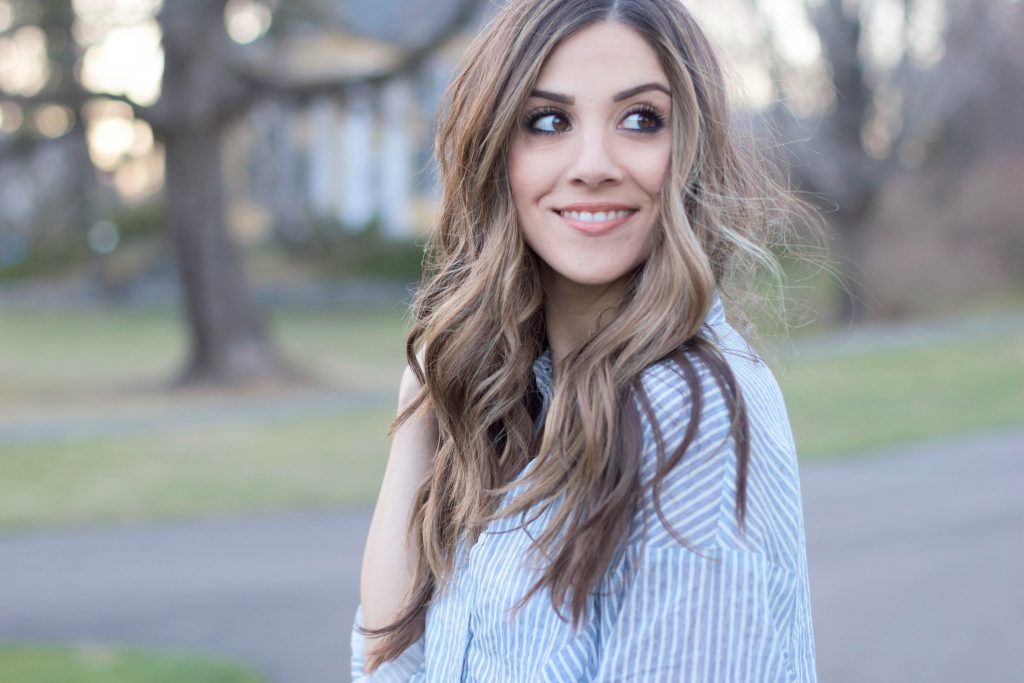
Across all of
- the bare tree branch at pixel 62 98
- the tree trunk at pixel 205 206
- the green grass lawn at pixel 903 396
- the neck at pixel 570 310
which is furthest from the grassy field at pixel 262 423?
the bare tree branch at pixel 62 98

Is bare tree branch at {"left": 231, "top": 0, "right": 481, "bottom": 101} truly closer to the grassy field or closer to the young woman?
the grassy field

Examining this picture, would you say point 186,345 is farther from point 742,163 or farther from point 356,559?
point 742,163

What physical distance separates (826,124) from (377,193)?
57.4 ft

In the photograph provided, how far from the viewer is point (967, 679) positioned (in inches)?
186

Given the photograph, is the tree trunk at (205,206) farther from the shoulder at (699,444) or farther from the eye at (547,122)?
the shoulder at (699,444)

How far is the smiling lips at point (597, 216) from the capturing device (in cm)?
164

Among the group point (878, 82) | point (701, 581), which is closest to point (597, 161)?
point (701, 581)

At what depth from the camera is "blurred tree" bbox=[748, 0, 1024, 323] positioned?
20359mm

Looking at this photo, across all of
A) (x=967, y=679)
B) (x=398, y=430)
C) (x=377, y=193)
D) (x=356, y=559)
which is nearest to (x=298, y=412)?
(x=356, y=559)

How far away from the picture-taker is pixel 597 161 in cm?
162

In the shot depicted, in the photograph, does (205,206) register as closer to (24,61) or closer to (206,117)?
(206,117)

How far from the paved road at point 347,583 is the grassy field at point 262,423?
0.80 m

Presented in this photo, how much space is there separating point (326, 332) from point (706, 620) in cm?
2309

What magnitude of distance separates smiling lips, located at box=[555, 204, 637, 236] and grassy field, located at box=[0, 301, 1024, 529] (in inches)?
30.1
